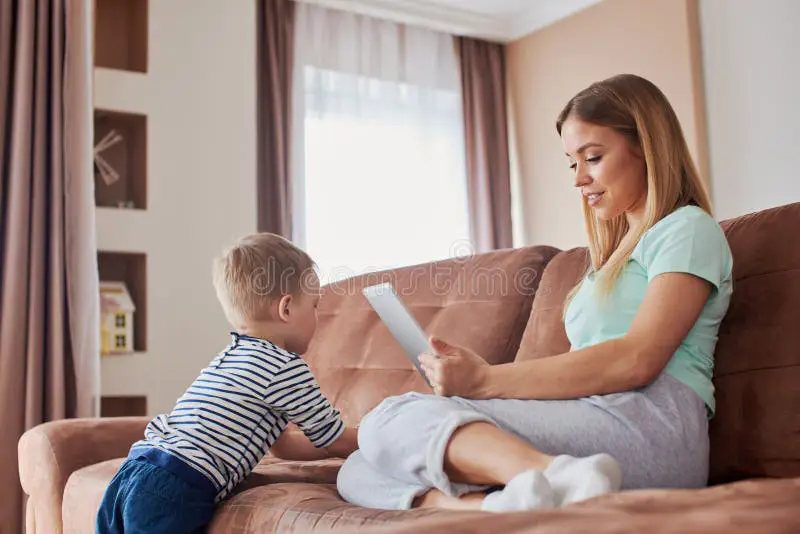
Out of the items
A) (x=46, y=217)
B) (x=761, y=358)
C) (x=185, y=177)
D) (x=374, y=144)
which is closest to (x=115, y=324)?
(x=46, y=217)

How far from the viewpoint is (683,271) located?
4.23 ft

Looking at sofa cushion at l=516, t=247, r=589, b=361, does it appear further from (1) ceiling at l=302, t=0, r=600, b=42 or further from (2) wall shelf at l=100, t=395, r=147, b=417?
(1) ceiling at l=302, t=0, r=600, b=42

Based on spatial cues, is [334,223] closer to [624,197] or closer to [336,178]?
[336,178]

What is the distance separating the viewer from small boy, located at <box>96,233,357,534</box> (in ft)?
4.83

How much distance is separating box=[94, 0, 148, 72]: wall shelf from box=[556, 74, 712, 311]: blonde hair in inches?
109

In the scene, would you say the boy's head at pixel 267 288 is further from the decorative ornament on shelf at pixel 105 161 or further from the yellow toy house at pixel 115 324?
the decorative ornament on shelf at pixel 105 161

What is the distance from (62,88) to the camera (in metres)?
3.29

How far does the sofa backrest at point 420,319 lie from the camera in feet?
6.59

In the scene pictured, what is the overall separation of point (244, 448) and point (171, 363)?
2038 millimetres

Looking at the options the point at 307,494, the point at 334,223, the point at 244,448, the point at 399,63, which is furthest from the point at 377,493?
the point at 399,63

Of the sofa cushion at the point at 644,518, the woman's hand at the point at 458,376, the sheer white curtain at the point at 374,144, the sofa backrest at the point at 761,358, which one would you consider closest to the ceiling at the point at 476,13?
the sheer white curtain at the point at 374,144

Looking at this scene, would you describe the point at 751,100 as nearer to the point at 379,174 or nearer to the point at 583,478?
the point at 379,174

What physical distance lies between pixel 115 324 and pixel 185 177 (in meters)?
0.68

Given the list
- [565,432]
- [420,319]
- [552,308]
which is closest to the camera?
[565,432]
